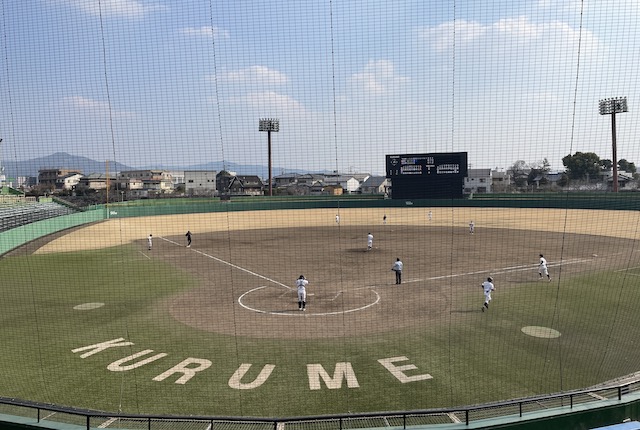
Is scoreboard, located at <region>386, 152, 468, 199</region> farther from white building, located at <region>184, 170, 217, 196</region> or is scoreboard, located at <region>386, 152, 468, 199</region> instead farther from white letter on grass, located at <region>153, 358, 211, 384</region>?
white building, located at <region>184, 170, 217, 196</region>

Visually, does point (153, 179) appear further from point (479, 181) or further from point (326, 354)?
point (326, 354)

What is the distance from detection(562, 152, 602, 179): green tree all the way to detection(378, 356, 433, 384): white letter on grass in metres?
65.5

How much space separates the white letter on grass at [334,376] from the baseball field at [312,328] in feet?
0.15

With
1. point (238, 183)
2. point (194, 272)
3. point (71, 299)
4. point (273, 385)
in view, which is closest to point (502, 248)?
point (194, 272)

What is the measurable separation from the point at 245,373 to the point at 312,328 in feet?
11.3

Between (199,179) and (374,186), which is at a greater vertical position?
(199,179)

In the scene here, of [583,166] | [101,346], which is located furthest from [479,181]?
[101,346]

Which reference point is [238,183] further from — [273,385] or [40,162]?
[273,385]

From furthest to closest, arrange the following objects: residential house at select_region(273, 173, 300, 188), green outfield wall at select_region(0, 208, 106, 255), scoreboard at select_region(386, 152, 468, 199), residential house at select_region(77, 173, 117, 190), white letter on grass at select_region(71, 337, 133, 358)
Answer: residential house at select_region(273, 173, 300, 188)
residential house at select_region(77, 173, 117, 190)
scoreboard at select_region(386, 152, 468, 199)
green outfield wall at select_region(0, 208, 106, 255)
white letter on grass at select_region(71, 337, 133, 358)

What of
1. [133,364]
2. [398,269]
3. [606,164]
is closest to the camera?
[133,364]

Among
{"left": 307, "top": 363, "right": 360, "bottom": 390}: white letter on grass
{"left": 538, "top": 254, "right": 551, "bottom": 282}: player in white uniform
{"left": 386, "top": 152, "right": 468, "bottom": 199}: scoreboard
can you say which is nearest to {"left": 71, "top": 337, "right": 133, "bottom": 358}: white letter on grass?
{"left": 307, "top": 363, "right": 360, "bottom": 390}: white letter on grass

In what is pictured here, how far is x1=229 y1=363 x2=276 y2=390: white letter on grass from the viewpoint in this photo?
899 cm

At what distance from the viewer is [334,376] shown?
9438 millimetres

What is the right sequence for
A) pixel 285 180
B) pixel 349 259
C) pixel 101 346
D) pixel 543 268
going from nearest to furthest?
pixel 101 346 → pixel 543 268 → pixel 349 259 → pixel 285 180
